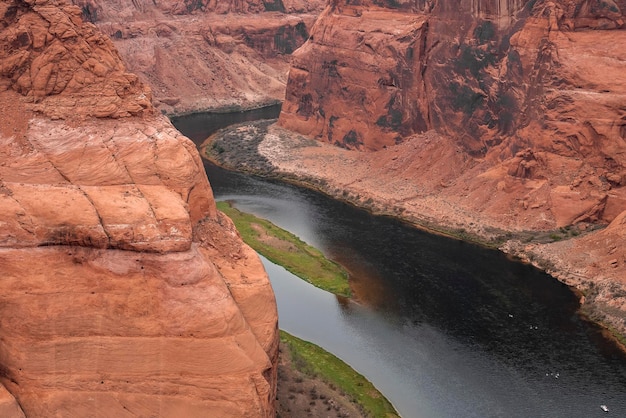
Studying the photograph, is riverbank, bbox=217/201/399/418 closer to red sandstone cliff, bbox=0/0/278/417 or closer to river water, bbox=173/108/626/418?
river water, bbox=173/108/626/418

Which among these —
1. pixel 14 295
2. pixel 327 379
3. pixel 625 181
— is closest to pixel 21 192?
pixel 14 295

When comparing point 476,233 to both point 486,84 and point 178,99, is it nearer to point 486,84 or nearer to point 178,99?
point 486,84

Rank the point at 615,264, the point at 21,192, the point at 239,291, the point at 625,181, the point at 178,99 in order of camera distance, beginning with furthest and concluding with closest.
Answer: the point at 178,99 → the point at 625,181 → the point at 615,264 → the point at 239,291 → the point at 21,192

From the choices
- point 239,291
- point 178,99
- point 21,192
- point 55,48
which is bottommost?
point 178,99

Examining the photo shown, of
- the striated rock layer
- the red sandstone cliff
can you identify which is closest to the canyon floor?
the red sandstone cliff

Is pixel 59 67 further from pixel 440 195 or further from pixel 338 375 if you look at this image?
pixel 440 195
